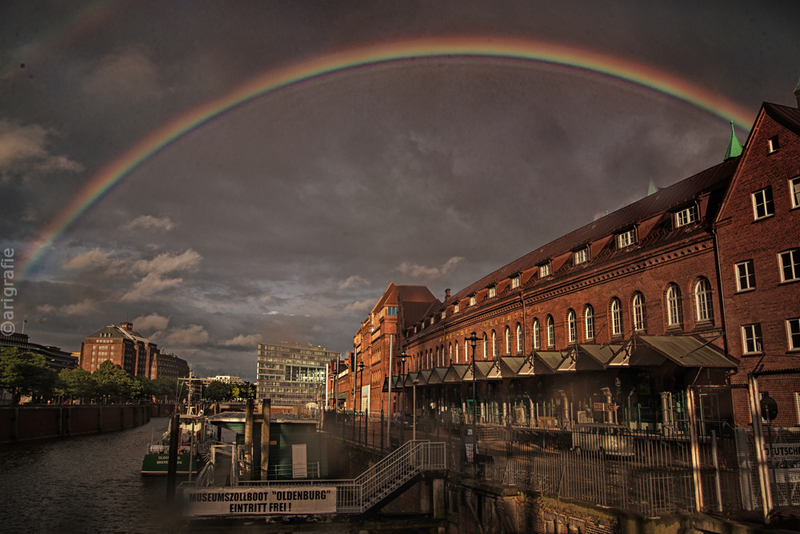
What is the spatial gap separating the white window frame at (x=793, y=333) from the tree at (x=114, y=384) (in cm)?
13637

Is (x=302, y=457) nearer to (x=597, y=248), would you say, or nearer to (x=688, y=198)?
(x=597, y=248)

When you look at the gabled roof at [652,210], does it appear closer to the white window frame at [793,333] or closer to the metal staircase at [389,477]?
the white window frame at [793,333]

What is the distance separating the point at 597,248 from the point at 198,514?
82.9 feet

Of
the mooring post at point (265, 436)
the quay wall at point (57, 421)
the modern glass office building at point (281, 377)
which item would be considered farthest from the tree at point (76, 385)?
the mooring post at point (265, 436)

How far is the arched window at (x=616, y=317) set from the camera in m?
30.5

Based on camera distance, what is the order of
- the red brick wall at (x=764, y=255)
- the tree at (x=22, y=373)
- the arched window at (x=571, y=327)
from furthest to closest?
the tree at (x=22, y=373)
the arched window at (x=571, y=327)
the red brick wall at (x=764, y=255)

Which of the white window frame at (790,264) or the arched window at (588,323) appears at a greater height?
the white window frame at (790,264)

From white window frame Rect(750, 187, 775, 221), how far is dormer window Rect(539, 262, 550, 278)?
16.7m

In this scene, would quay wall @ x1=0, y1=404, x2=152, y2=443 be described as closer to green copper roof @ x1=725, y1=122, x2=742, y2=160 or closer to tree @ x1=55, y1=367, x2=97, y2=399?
tree @ x1=55, y1=367, x2=97, y2=399

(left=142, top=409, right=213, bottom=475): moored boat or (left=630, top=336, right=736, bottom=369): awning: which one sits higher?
(left=630, top=336, right=736, bottom=369): awning

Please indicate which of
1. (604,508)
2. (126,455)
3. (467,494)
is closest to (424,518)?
(467,494)

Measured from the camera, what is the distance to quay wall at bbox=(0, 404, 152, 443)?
6733cm

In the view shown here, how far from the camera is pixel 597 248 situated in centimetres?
3384

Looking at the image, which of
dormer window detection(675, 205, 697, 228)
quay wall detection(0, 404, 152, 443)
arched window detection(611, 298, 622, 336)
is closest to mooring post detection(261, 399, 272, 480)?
arched window detection(611, 298, 622, 336)
